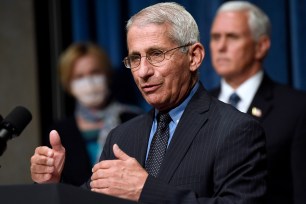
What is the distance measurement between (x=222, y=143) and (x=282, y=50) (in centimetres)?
194

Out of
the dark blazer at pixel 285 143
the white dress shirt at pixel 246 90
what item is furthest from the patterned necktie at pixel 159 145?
the white dress shirt at pixel 246 90

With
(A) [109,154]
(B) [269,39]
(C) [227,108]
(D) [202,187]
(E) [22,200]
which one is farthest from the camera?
(B) [269,39]

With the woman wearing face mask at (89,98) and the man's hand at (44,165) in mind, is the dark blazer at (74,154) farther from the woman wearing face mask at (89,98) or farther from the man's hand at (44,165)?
the man's hand at (44,165)

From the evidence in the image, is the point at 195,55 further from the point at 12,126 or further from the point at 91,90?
the point at 91,90

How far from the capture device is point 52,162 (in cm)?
215

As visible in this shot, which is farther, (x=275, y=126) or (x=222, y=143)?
(x=275, y=126)

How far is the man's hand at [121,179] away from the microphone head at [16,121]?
0.89ft

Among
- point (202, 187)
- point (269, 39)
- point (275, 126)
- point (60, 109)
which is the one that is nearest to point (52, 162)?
point (202, 187)

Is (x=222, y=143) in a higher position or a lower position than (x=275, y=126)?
higher

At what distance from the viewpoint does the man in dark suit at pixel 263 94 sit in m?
3.06

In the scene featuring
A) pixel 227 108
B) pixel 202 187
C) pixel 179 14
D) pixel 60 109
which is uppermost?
pixel 179 14

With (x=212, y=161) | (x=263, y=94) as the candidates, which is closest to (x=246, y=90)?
(x=263, y=94)

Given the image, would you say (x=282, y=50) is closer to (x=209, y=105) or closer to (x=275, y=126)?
(x=275, y=126)

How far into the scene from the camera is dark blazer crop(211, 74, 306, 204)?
3035 mm
